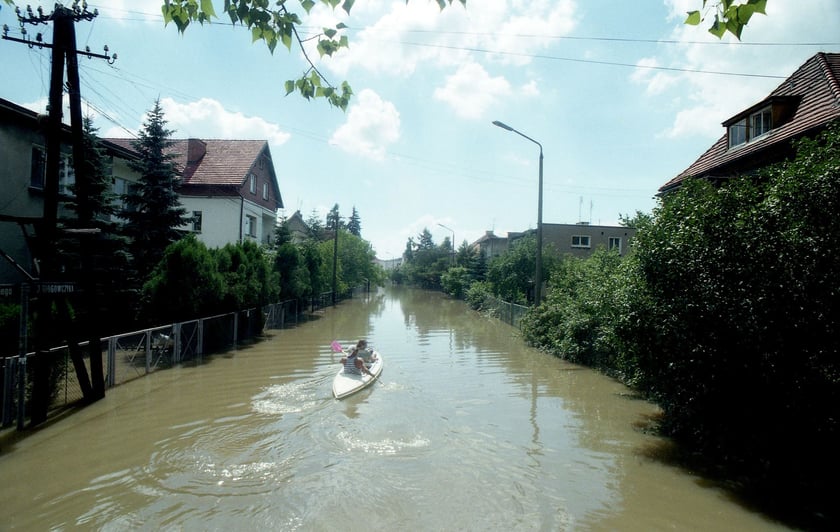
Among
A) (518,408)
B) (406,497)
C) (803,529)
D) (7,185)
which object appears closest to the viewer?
(803,529)

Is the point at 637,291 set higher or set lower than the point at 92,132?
lower

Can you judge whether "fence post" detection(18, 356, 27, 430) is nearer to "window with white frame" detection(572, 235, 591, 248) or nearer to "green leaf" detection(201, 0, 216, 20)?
"green leaf" detection(201, 0, 216, 20)

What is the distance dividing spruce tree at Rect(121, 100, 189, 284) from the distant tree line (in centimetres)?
1875

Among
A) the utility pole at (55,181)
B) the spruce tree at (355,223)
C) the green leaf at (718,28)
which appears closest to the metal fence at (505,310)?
the utility pole at (55,181)

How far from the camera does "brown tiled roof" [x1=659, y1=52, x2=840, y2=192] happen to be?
12.1m

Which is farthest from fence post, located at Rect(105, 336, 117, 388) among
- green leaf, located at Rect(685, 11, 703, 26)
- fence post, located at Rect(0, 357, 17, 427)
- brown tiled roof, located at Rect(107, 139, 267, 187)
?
brown tiled roof, located at Rect(107, 139, 267, 187)

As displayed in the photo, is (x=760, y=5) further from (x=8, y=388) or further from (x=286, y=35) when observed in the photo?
(x=8, y=388)

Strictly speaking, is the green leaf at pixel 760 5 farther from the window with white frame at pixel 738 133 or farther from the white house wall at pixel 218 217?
the white house wall at pixel 218 217

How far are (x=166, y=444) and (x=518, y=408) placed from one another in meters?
7.26

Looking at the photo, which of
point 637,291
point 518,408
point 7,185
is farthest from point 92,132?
point 637,291

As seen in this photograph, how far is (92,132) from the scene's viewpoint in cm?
1833

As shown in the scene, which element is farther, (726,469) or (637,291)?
(637,291)

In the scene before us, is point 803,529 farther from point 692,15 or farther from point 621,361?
point 692,15

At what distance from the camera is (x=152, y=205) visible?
2116 centimetres
